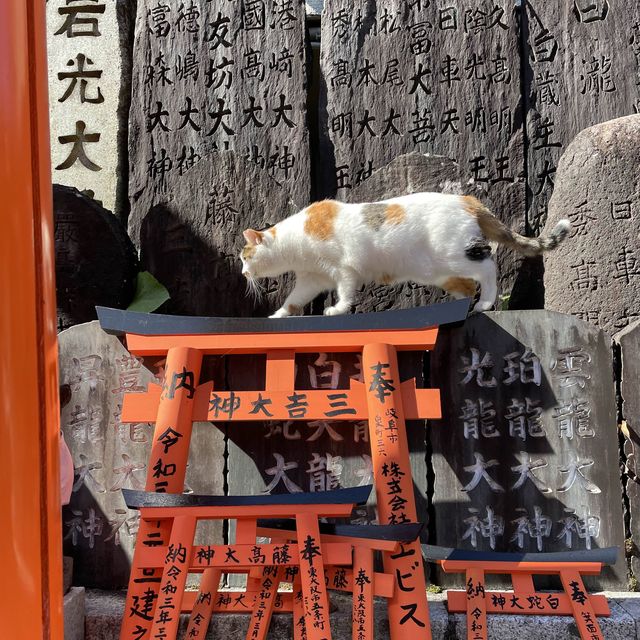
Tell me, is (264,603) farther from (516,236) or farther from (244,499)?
(516,236)

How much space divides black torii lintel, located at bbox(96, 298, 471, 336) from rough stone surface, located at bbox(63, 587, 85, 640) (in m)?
1.03

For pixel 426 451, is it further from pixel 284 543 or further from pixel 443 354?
pixel 284 543

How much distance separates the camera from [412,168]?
3.76 metres

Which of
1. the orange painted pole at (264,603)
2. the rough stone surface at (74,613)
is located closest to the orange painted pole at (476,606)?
the orange painted pole at (264,603)

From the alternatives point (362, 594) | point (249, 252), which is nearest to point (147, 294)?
point (249, 252)

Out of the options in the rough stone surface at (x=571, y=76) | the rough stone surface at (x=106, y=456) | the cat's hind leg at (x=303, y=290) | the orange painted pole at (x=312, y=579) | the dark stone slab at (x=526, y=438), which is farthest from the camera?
the rough stone surface at (x=571, y=76)

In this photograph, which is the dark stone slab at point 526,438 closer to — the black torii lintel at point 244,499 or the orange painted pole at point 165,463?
the black torii lintel at point 244,499

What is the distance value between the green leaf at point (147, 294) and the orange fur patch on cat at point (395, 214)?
1225 mm

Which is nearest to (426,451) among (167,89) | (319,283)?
(319,283)

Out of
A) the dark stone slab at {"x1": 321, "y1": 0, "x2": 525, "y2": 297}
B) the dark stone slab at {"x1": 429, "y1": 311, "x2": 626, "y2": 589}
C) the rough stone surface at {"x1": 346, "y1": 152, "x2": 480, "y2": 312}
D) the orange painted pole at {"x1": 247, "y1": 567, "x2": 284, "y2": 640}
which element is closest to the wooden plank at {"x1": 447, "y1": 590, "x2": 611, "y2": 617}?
the dark stone slab at {"x1": 429, "y1": 311, "x2": 626, "y2": 589}

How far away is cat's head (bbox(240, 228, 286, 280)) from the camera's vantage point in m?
3.34

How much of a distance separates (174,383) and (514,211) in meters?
2.06

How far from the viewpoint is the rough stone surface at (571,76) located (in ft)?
12.6

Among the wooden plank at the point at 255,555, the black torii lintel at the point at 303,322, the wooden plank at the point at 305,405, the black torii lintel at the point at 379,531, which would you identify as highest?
the black torii lintel at the point at 303,322
